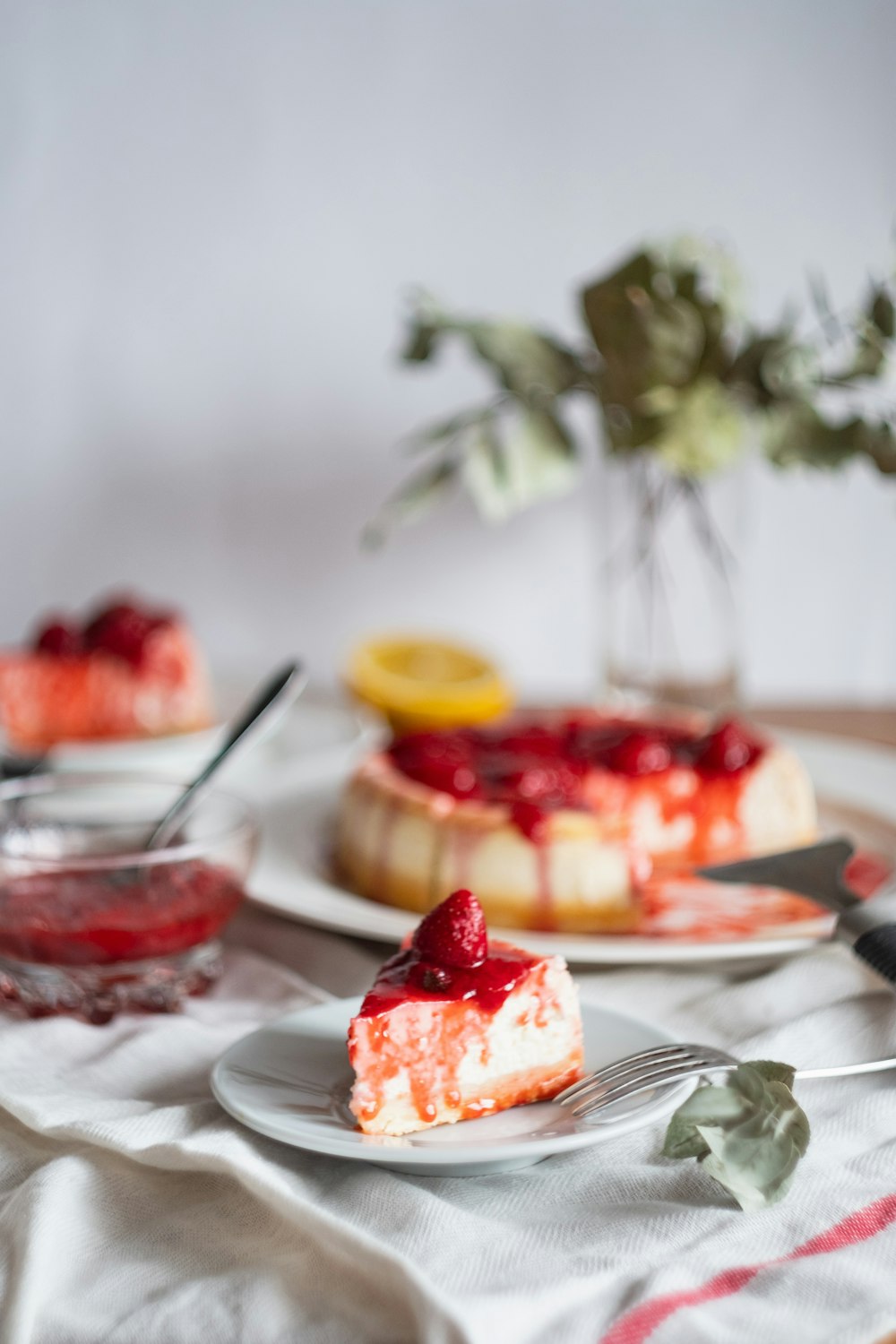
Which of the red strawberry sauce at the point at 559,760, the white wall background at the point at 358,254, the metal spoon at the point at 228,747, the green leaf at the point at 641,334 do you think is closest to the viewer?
the metal spoon at the point at 228,747

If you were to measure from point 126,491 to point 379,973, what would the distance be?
264cm

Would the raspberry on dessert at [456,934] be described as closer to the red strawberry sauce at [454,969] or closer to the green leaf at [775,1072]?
the red strawberry sauce at [454,969]

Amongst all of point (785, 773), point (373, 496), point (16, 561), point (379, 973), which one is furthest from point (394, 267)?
point (379, 973)

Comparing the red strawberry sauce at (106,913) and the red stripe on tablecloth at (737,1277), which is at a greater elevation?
the red strawberry sauce at (106,913)

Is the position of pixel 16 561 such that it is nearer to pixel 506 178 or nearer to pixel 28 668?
pixel 28 668

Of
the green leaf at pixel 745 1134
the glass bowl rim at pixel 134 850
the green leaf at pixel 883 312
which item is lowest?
the green leaf at pixel 745 1134

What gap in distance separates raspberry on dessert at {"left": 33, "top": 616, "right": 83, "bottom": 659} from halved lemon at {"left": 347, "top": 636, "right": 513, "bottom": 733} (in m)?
0.60

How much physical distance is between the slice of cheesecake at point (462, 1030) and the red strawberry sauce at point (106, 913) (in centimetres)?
41

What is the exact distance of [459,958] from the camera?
1.37m

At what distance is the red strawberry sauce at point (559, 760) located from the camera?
85.4 inches

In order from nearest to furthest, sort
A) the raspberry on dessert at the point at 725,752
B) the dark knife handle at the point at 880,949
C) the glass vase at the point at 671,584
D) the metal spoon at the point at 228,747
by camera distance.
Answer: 1. the dark knife handle at the point at 880,949
2. the metal spoon at the point at 228,747
3. the raspberry on dessert at the point at 725,752
4. the glass vase at the point at 671,584

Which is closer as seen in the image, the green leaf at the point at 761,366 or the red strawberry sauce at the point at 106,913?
the red strawberry sauce at the point at 106,913

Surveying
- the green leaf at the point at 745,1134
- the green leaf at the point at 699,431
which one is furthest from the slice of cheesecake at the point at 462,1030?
the green leaf at the point at 699,431

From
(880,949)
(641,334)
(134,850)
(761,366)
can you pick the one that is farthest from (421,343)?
(880,949)
